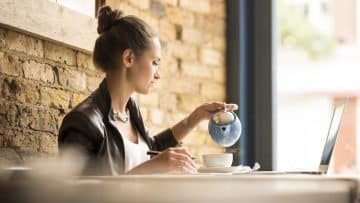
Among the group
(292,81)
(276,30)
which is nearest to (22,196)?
(276,30)

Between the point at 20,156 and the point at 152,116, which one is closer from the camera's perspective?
the point at 20,156

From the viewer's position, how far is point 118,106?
2.39 meters

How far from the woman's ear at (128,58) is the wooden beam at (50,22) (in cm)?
25

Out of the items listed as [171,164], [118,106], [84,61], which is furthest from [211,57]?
[171,164]

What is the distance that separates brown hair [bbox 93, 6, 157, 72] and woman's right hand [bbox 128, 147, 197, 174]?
59 centimetres

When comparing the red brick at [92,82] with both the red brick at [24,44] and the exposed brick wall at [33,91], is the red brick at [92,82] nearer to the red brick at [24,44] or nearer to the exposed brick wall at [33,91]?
the exposed brick wall at [33,91]

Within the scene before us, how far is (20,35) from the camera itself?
7.67ft


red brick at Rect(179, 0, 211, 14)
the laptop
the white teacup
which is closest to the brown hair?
the white teacup

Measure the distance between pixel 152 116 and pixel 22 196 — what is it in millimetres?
2387

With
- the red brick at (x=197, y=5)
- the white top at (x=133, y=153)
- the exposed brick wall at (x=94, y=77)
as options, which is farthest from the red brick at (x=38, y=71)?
the red brick at (x=197, y=5)

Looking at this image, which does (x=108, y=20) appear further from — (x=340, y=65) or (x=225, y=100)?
(x=340, y=65)

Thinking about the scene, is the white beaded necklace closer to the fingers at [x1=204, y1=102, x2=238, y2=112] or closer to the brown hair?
the brown hair

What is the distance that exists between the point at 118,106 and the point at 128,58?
177 millimetres

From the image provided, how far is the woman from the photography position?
7.03 ft
